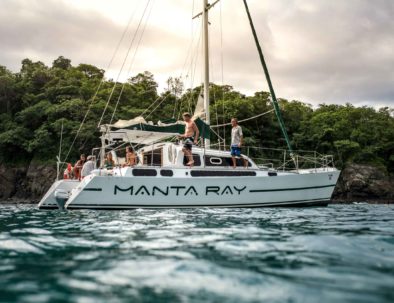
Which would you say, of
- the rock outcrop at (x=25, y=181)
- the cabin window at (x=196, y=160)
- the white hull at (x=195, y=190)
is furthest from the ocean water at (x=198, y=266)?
the rock outcrop at (x=25, y=181)

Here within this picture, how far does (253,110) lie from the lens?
34.2 meters

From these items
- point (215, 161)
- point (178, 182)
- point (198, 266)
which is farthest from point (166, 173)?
point (198, 266)

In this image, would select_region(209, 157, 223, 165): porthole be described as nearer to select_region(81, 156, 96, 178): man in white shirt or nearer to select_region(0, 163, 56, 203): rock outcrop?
select_region(81, 156, 96, 178): man in white shirt

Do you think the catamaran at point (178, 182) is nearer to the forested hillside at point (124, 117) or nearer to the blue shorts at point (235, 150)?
the blue shorts at point (235, 150)

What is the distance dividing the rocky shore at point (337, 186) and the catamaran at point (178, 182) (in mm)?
17471

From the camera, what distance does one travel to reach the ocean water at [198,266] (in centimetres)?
257

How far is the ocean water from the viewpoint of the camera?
2.57m

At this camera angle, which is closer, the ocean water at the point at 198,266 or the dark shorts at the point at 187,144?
the ocean water at the point at 198,266

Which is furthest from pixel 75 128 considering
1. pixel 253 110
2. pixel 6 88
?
pixel 253 110

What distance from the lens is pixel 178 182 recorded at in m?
11.5

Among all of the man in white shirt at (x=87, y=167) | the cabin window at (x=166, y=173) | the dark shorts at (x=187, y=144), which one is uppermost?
the dark shorts at (x=187, y=144)

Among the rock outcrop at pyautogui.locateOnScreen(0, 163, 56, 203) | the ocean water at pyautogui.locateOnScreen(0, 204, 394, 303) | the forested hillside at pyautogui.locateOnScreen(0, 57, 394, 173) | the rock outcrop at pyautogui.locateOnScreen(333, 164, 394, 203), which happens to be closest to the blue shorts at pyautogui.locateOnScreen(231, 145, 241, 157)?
the ocean water at pyautogui.locateOnScreen(0, 204, 394, 303)

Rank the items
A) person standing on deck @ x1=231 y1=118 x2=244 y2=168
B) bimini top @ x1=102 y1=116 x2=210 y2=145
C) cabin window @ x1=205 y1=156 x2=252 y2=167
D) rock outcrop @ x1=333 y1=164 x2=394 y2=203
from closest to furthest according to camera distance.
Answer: person standing on deck @ x1=231 y1=118 x2=244 y2=168
bimini top @ x1=102 y1=116 x2=210 y2=145
cabin window @ x1=205 y1=156 x2=252 y2=167
rock outcrop @ x1=333 y1=164 x2=394 y2=203

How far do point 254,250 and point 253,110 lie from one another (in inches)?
1214
